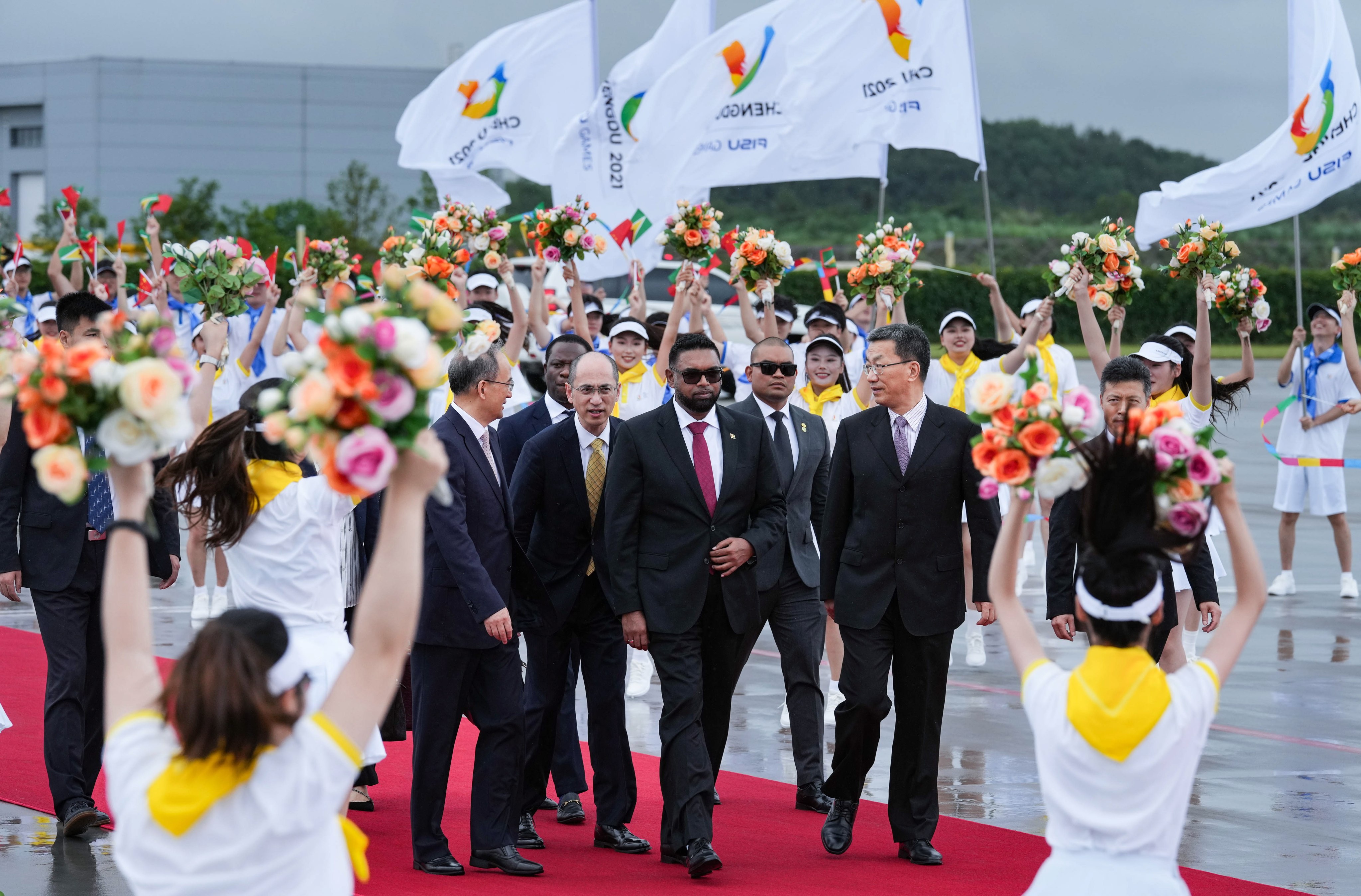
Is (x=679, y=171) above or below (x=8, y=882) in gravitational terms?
above

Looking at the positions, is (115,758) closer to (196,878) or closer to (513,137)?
(196,878)

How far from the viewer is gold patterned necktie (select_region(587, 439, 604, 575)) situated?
267 inches

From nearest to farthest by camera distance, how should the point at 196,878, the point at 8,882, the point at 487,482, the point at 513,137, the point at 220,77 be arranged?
the point at 196,878, the point at 8,882, the point at 487,482, the point at 513,137, the point at 220,77

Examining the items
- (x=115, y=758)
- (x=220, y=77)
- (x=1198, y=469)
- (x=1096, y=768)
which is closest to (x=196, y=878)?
(x=115, y=758)

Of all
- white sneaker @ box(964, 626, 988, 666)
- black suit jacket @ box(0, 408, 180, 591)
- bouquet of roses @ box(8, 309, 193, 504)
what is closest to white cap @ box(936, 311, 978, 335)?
white sneaker @ box(964, 626, 988, 666)

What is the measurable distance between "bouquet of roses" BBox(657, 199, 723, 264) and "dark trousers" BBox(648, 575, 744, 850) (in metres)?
4.45

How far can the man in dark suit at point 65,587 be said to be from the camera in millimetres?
6363

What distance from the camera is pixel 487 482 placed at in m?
6.21

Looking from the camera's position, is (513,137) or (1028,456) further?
(513,137)

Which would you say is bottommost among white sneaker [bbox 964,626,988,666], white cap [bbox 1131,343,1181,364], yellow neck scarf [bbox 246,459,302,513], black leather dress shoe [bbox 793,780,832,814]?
black leather dress shoe [bbox 793,780,832,814]

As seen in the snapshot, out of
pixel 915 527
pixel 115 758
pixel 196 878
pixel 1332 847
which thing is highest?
pixel 915 527

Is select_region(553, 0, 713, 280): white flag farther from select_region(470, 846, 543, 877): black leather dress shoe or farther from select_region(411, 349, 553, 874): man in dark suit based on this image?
select_region(470, 846, 543, 877): black leather dress shoe

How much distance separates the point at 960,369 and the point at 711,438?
189 inches

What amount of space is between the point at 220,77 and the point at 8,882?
67081mm
